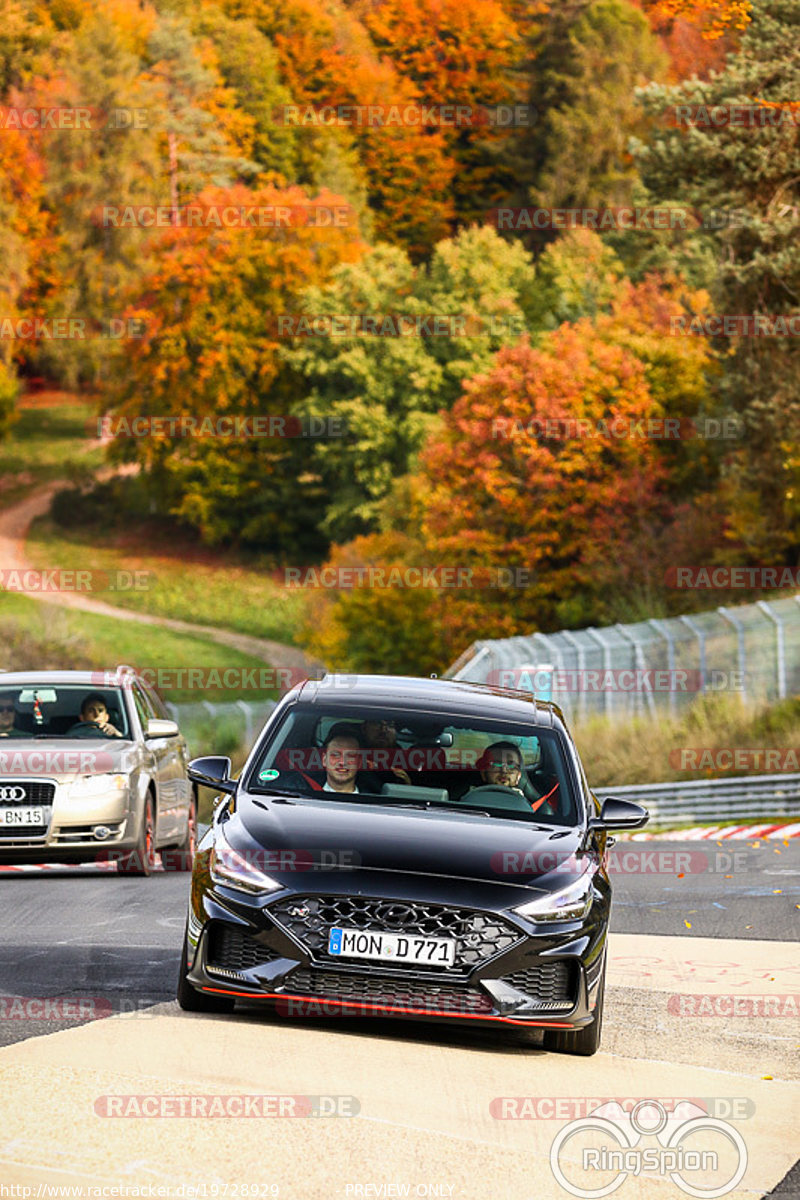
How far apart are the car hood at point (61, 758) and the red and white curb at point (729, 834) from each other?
1042 centimetres

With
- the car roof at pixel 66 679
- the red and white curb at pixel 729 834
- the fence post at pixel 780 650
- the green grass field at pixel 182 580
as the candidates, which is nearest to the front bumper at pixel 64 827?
the car roof at pixel 66 679

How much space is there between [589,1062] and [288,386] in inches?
3283

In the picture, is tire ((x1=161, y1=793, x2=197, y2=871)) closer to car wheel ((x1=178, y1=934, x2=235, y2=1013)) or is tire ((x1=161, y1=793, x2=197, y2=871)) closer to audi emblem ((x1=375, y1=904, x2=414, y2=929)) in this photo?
car wheel ((x1=178, y1=934, x2=235, y2=1013))

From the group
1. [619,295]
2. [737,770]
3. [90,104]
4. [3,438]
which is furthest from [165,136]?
[737,770]

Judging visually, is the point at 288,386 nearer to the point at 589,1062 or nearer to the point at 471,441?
the point at 471,441

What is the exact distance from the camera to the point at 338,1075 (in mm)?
7762

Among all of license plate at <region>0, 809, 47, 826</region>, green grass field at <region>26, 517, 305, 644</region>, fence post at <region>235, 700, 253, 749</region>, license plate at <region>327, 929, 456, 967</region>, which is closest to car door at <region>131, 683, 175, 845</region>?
license plate at <region>0, 809, 47, 826</region>

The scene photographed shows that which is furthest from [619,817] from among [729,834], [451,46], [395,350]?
[451,46]

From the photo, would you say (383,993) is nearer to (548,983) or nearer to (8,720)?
(548,983)

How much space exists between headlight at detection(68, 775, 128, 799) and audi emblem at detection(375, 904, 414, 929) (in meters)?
8.10

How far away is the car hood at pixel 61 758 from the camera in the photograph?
16125mm

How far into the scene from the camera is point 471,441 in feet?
190

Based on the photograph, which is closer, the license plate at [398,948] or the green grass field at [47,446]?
the license plate at [398,948]

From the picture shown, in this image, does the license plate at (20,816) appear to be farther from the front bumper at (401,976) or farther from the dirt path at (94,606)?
the dirt path at (94,606)
